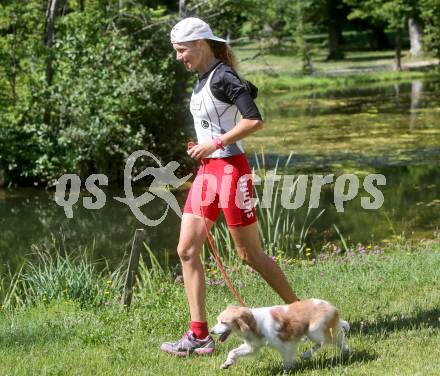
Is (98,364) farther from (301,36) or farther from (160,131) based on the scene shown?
(301,36)

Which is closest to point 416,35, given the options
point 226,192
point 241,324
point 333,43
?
point 333,43

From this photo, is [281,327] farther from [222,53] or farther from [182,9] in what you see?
[182,9]

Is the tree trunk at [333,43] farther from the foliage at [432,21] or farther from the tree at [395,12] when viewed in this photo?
the foliage at [432,21]

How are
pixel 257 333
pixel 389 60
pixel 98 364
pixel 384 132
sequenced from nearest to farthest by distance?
1. pixel 257 333
2. pixel 98 364
3. pixel 384 132
4. pixel 389 60

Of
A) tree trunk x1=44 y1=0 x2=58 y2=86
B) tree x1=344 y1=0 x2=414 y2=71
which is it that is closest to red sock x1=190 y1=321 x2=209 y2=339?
tree trunk x1=44 y1=0 x2=58 y2=86

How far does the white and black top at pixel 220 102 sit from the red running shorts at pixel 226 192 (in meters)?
0.07

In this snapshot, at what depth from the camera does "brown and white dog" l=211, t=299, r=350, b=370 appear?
430 centimetres

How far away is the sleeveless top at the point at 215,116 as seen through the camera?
4855 mm

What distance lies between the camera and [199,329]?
4.94 meters

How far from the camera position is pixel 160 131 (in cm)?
1598

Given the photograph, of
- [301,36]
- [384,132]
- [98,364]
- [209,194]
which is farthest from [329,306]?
[301,36]

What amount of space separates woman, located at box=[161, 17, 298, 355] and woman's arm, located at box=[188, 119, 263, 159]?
0.04 metres

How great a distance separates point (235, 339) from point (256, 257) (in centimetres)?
56

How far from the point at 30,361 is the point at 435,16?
35.4 m
